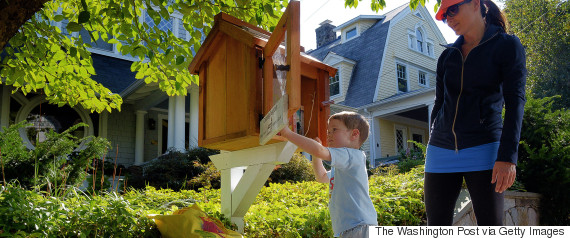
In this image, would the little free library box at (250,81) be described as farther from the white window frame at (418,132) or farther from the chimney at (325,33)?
the chimney at (325,33)

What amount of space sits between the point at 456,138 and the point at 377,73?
13538 mm

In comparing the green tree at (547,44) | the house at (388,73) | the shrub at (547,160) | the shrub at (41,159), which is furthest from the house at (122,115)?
the green tree at (547,44)

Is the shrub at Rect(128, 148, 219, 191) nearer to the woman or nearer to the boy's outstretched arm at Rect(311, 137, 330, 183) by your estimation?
the boy's outstretched arm at Rect(311, 137, 330, 183)

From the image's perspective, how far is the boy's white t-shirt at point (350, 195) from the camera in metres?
2.15

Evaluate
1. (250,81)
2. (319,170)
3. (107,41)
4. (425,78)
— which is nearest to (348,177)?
(319,170)

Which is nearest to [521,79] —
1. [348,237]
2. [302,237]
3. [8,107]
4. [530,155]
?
[348,237]

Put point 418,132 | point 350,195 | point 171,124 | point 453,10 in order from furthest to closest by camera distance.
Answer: point 418,132 < point 171,124 < point 350,195 < point 453,10

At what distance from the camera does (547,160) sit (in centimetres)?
498

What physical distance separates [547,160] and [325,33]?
16.2 m

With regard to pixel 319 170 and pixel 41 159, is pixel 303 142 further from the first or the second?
pixel 41 159

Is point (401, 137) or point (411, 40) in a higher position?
point (411, 40)

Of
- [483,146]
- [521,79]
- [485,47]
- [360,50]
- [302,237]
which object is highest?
[360,50]

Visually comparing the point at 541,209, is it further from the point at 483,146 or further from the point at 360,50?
the point at 360,50

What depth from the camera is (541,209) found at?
199 inches
